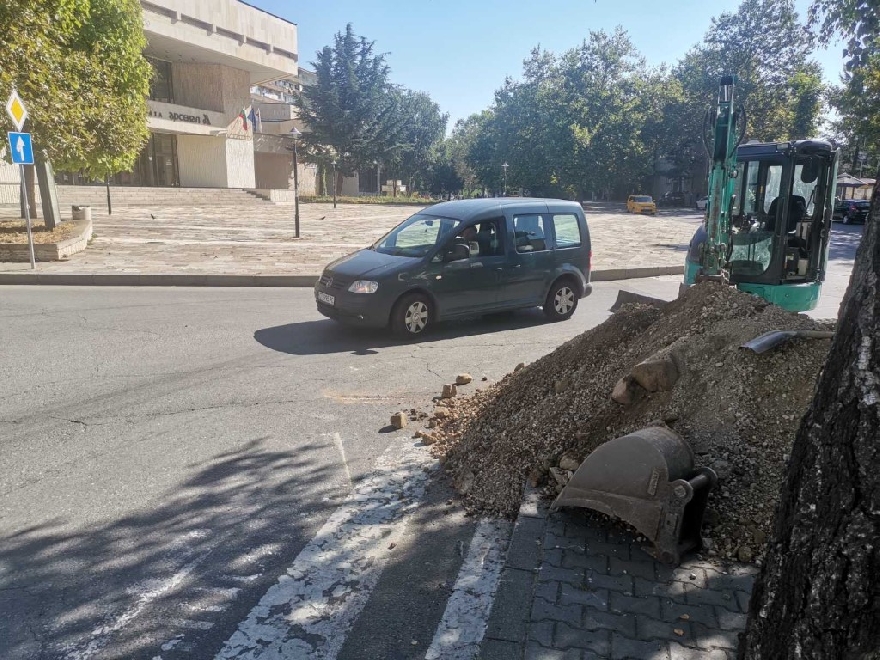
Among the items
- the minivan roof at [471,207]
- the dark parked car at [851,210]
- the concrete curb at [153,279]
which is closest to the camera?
the minivan roof at [471,207]

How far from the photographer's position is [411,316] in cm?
887

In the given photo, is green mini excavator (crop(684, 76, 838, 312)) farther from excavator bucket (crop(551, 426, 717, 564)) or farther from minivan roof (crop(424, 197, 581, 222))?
excavator bucket (crop(551, 426, 717, 564))

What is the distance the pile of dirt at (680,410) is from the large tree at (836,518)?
135cm

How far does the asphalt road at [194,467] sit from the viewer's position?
3170mm

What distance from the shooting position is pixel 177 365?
739 cm

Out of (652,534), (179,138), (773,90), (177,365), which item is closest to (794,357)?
(652,534)

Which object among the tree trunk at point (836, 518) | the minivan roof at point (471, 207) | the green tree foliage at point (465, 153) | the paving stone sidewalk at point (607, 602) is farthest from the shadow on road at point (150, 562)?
the green tree foliage at point (465, 153)

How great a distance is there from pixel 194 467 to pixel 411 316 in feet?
14.6

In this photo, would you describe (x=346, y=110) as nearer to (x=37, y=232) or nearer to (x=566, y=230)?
(x=37, y=232)

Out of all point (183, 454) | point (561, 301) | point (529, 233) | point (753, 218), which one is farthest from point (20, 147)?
point (753, 218)

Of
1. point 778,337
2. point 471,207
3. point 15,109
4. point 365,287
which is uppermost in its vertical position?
point 15,109

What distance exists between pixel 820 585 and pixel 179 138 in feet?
148

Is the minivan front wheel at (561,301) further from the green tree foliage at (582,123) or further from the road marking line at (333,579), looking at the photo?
the green tree foliage at (582,123)

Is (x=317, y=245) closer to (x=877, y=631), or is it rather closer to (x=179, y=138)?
(x=877, y=631)
